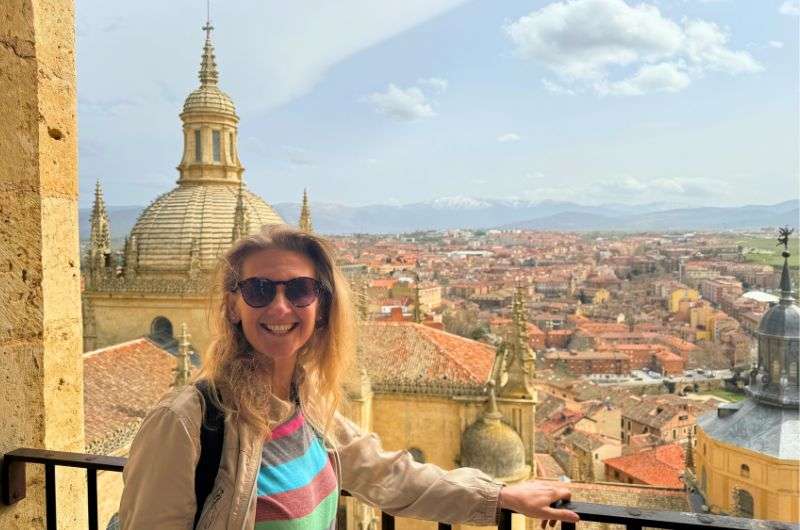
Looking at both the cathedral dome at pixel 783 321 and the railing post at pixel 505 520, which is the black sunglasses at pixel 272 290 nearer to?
the railing post at pixel 505 520

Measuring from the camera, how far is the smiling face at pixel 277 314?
2082 millimetres

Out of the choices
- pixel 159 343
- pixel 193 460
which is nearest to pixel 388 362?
pixel 159 343

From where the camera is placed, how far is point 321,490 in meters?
1.98

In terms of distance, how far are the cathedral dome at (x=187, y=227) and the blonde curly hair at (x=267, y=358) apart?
48.9 feet

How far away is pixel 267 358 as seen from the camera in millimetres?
2104

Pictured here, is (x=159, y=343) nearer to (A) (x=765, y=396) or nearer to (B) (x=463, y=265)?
(A) (x=765, y=396)

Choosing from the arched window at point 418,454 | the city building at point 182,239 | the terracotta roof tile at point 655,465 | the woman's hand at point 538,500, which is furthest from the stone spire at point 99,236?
the terracotta roof tile at point 655,465

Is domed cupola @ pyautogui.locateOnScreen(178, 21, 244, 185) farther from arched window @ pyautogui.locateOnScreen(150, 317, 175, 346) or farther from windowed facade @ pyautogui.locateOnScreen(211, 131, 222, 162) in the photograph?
arched window @ pyautogui.locateOnScreen(150, 317, 175, 346)

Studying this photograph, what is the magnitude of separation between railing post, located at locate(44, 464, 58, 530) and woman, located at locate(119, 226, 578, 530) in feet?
3.78

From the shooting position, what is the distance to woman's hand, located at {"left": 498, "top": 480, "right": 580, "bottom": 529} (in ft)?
6.56

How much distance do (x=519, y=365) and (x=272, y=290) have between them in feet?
38.9

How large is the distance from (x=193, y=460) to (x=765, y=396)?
59.8 ft

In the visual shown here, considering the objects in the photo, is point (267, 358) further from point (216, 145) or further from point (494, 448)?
point (216, 145)

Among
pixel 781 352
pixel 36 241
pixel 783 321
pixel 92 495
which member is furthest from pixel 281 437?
pixel 783 321
